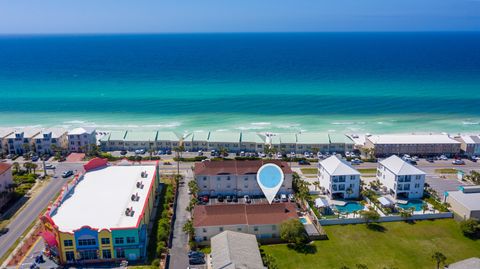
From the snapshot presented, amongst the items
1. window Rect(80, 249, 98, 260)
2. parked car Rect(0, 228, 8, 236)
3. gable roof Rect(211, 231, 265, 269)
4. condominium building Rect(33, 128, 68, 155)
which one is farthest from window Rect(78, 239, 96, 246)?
condominium building Rect(33, 128, 68, 155)

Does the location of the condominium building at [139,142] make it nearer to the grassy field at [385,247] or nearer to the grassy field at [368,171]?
the grassy field at [368,171]

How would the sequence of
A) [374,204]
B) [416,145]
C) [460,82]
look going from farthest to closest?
[460,82] < [416,145] < [374,204]

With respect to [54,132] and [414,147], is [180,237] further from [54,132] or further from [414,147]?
[414,147]

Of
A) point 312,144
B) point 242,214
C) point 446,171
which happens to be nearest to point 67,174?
point 242,214

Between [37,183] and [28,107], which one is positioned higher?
[28,107]

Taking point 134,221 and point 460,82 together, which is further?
point 460,82

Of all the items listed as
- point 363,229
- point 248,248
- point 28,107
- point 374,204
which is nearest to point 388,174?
point 374,204

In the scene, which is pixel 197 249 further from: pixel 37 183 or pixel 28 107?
pixel 28 107
